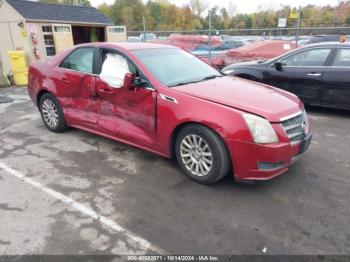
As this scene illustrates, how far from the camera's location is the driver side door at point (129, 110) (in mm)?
3881

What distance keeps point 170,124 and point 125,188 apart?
901 millimetres

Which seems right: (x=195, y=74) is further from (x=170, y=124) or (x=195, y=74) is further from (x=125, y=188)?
(x=125, y=188)

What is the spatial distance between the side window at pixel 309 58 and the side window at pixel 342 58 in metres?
0.20

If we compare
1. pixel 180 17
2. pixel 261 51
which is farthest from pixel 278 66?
pixel 180 17

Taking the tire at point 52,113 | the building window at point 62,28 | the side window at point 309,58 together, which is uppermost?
the building window at point 62,28

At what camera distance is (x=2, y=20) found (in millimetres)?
10617

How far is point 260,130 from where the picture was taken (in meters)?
3.16

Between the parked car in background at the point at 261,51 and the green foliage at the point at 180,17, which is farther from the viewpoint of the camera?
the green foliage at the point at 180,17

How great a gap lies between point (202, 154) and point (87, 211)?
4.48 feet

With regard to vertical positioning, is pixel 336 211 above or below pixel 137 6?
below

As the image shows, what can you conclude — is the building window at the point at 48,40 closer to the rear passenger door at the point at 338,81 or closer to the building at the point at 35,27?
the building at the point at 35,27

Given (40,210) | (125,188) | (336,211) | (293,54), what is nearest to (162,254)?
(125,188)

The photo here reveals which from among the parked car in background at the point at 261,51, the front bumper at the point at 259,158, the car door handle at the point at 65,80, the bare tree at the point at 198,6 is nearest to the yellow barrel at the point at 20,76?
the car door handle at the point at 65,80

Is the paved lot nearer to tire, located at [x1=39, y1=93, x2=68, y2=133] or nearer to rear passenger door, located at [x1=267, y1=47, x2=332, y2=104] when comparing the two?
tire, located at [x1=39, y1=93, x2=68, y2=133]
